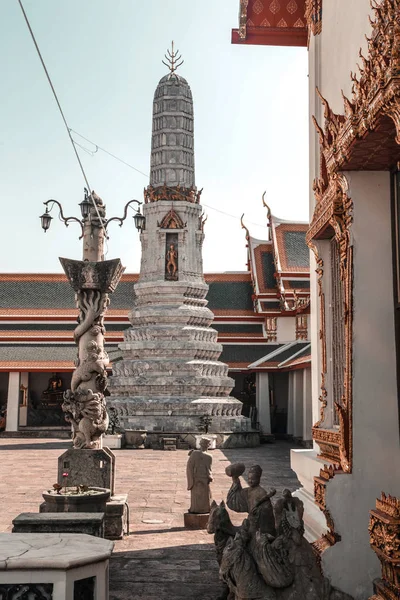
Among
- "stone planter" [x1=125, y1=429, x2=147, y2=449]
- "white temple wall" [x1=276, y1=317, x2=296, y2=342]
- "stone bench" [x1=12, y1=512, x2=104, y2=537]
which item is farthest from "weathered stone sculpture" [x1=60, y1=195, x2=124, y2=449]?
"white temple wall" [x1=276, y1=317, x2=296, y2=342]

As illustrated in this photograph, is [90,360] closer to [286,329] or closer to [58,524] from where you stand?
[58,524]

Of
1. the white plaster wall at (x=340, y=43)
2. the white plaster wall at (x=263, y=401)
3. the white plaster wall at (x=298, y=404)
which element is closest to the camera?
the white plaster wall at (x=340, y=43)

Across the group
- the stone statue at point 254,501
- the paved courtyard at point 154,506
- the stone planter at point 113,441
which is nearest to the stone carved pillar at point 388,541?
the stone statue at point 254,501

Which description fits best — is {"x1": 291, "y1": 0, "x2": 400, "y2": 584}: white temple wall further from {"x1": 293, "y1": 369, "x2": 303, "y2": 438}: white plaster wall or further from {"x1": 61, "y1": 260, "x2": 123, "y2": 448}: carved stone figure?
{"x1": 293, "y1": 369, "x2": 303, "y2": 438}: white plaster wall

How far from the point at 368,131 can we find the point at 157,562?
4.62 m

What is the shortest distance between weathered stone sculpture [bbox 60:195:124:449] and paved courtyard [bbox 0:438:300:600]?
1.27m

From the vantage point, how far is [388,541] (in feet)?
10.9

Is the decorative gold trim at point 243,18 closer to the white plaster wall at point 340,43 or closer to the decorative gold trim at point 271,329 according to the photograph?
the white plaster wall at point 340,43

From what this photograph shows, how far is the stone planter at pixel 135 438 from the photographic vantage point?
65.5ft

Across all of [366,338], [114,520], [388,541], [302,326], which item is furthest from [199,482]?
[302,326]

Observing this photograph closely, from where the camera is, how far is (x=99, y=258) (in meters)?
9.09

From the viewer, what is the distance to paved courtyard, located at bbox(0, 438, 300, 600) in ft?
19.3

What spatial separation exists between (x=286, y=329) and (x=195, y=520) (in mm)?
19225

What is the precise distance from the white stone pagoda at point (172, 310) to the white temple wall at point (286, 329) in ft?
12.5
